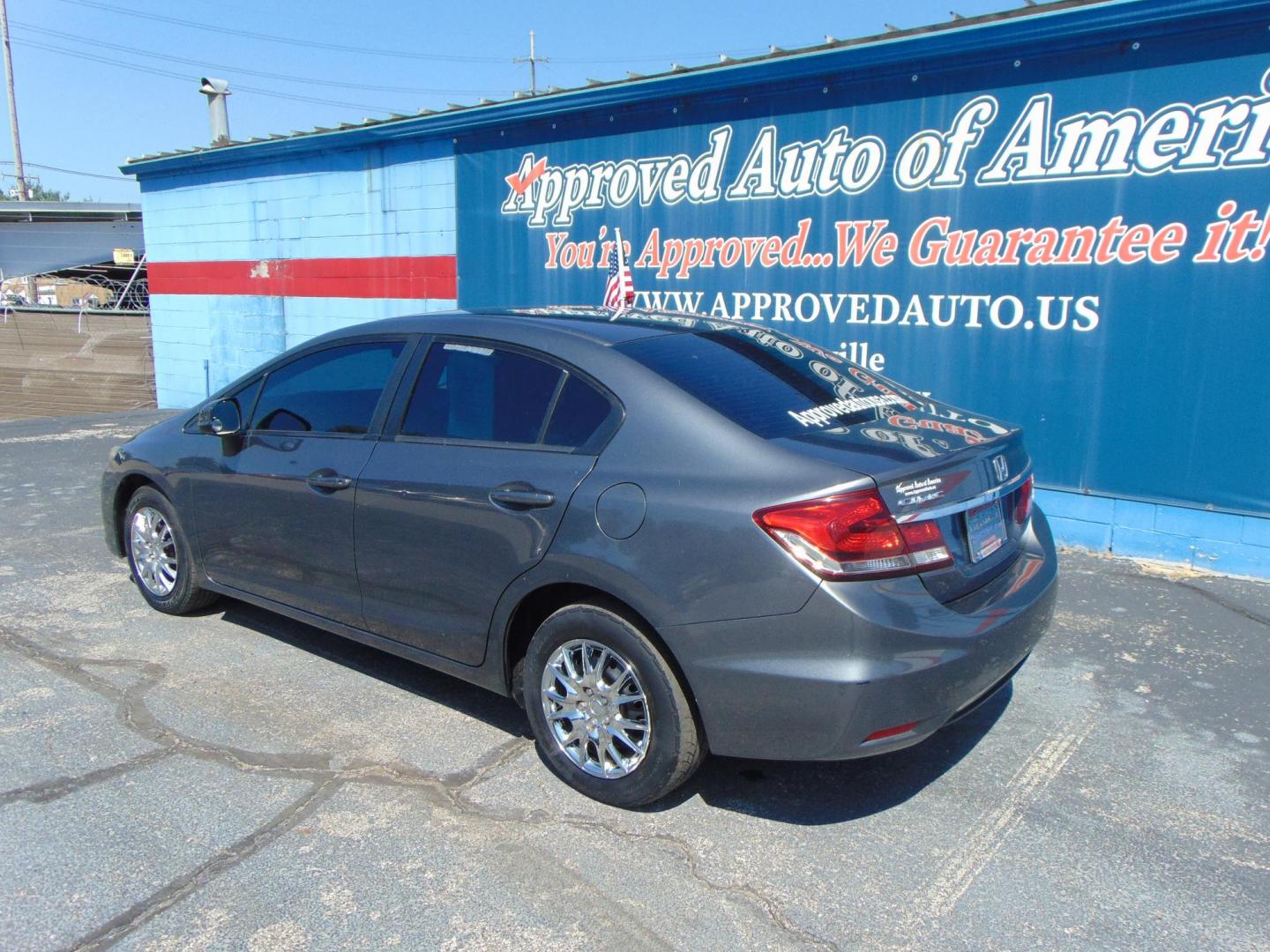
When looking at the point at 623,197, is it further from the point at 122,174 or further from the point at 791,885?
the point at 122,174

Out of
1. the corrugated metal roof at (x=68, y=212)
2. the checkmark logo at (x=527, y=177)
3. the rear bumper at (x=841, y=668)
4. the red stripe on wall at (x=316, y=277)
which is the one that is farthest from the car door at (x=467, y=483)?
the corrugated metal roof at (x=68, y=212)

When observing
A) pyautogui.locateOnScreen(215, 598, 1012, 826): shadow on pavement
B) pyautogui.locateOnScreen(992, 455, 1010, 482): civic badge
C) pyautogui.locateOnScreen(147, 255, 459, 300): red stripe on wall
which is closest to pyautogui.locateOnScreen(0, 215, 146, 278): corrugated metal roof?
pyautogui.locateOnScreen(147, 255, 459, 300): red stripe on wall

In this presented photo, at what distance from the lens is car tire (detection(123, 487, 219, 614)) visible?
5.04m

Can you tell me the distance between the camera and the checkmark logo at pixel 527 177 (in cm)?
930

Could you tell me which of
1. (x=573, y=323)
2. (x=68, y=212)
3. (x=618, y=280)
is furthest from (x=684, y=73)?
(x=68, y=212)

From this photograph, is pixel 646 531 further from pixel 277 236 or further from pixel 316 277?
pixel 277 236

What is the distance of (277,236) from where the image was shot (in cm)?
1220

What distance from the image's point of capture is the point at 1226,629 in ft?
16.5

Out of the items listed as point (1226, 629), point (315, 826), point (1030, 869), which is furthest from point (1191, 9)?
point (315, 826)

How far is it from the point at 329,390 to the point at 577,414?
59.4 inches

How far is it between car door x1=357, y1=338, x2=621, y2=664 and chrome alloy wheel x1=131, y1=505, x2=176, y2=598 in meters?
1.79

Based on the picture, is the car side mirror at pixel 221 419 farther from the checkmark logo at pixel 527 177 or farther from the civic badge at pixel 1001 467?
the checkmark logo at pixel 527 177

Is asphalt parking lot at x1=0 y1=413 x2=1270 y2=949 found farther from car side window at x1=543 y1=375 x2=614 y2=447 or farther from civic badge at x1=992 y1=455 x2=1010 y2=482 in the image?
car side window at x1=543 y1=375 x2=614 y2=447

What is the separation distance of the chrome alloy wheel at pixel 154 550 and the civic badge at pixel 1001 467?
4100 millimetres
